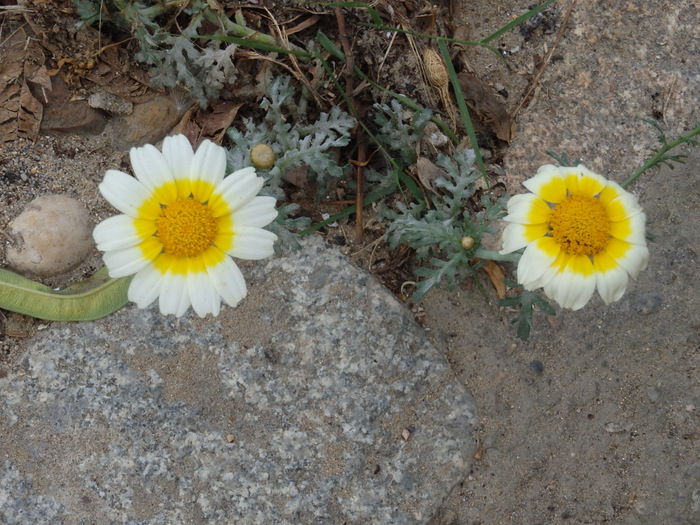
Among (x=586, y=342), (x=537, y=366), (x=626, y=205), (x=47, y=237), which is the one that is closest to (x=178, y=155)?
(x=47, y=237)

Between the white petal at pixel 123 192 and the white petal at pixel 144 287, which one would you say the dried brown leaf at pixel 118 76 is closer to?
the white petal at pixel 123 192

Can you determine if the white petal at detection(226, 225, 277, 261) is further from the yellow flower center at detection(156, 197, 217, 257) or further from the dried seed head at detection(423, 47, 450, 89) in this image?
the dried seed head at detection(423, 47, 450, 89)

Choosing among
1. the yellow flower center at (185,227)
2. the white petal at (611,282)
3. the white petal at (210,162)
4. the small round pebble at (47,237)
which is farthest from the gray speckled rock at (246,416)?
the white petal at (611,282)

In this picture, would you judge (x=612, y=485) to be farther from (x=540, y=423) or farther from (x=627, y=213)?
(x=627, y=213)

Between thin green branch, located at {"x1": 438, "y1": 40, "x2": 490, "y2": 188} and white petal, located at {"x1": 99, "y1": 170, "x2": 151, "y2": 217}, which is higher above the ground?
thin green branch, located at {"x1": 438, "y1": 40, "x2": 490, "y2": 188}

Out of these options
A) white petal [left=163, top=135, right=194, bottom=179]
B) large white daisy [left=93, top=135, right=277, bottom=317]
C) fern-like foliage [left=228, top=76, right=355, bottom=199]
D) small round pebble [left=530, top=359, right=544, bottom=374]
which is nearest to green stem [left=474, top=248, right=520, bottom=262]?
Result: small round pebble [left=530, top=359, right=544, bottom=374]

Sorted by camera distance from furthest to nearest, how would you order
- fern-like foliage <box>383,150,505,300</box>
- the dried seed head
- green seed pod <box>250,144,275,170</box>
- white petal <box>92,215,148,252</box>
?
1. the dried seed head
2. fern-like foliage <box>383,150,505,300</box>
3. green seed pod <box>250,144,275,170</box>
4. white petal <box>92,215,148,252</box>
